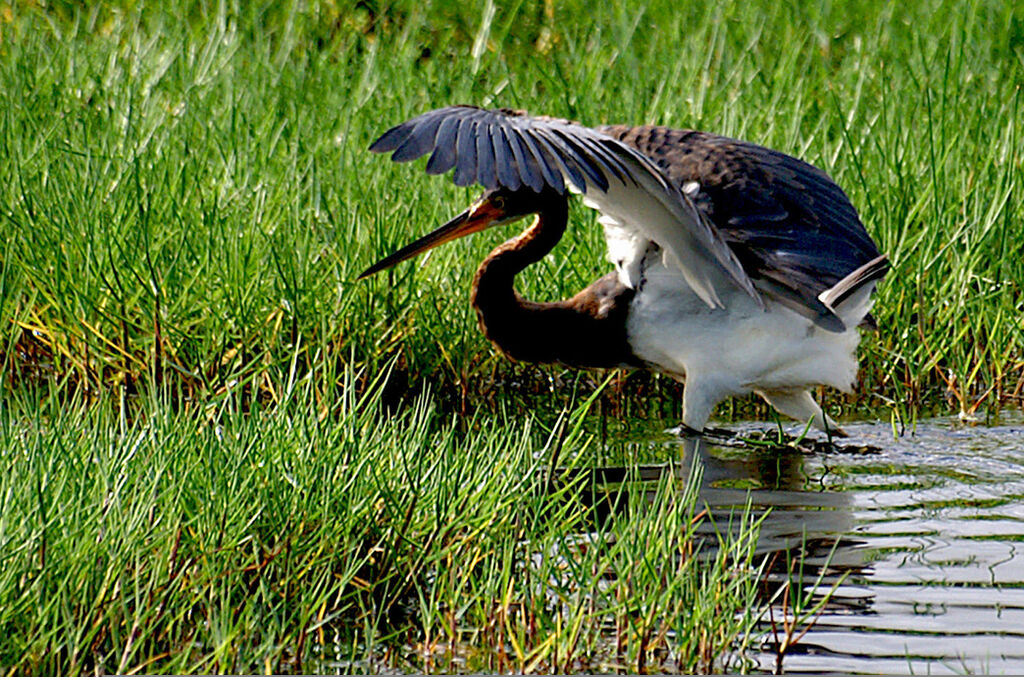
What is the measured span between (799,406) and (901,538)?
114 cm

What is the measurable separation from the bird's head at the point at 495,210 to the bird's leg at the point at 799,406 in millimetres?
811

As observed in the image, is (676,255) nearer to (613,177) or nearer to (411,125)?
(613,177)

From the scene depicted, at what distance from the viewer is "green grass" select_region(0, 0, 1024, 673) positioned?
9.53 ft

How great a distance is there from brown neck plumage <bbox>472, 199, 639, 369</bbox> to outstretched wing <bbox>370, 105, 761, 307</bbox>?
11 centimetres

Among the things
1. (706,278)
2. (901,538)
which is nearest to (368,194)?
(706,278)

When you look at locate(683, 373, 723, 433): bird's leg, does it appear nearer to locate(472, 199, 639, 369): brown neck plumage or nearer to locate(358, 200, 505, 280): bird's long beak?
locate(472, 199, 639, 369): brown neck plumage

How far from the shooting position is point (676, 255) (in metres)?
4.46

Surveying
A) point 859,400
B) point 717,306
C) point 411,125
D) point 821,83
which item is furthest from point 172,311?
point 821,83

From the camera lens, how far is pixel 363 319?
479 cm

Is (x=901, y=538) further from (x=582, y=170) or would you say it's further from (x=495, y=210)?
(x=495, y=210)

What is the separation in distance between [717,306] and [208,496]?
1.94 m

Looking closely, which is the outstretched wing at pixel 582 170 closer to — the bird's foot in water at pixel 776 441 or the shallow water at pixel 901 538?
the bird's foot in water at pixel 776 441

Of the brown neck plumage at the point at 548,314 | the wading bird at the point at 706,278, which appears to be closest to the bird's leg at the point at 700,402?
the wading bird at the point at 706,278

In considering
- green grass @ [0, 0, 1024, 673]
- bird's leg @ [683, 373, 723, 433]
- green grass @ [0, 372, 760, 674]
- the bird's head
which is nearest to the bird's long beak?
Answer: the bird's head
